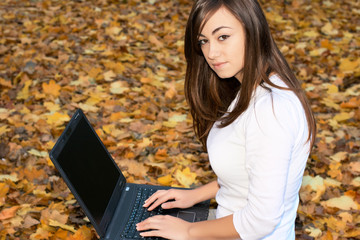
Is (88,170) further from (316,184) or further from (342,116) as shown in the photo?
(342,116)

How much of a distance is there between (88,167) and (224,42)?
2.80 ft

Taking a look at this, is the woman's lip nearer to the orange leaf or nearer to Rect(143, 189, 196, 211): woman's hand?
Rect(143, 189, 196, 211): woman's hand

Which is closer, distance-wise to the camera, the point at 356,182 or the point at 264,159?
the point at 264,159

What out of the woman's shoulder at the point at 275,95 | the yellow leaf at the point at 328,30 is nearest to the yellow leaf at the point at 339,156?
the woman's shoulder at the point at 275,95

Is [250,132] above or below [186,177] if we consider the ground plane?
above

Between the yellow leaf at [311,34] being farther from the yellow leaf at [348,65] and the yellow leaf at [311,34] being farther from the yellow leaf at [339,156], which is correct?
the yellow leaf at [339,156]

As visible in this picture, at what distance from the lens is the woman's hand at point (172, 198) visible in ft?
7.39

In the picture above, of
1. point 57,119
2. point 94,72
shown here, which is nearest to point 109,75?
point 94,72

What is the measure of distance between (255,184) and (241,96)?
0.38 metres

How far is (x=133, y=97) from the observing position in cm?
429

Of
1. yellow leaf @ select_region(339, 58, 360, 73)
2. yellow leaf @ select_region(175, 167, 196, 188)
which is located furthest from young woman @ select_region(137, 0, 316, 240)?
yellow leaf @ select_region(339, 58, 360, 73)

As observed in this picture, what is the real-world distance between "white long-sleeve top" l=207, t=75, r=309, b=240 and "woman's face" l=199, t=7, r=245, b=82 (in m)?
0.18

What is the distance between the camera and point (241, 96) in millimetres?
1806

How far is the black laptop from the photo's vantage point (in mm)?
1847
